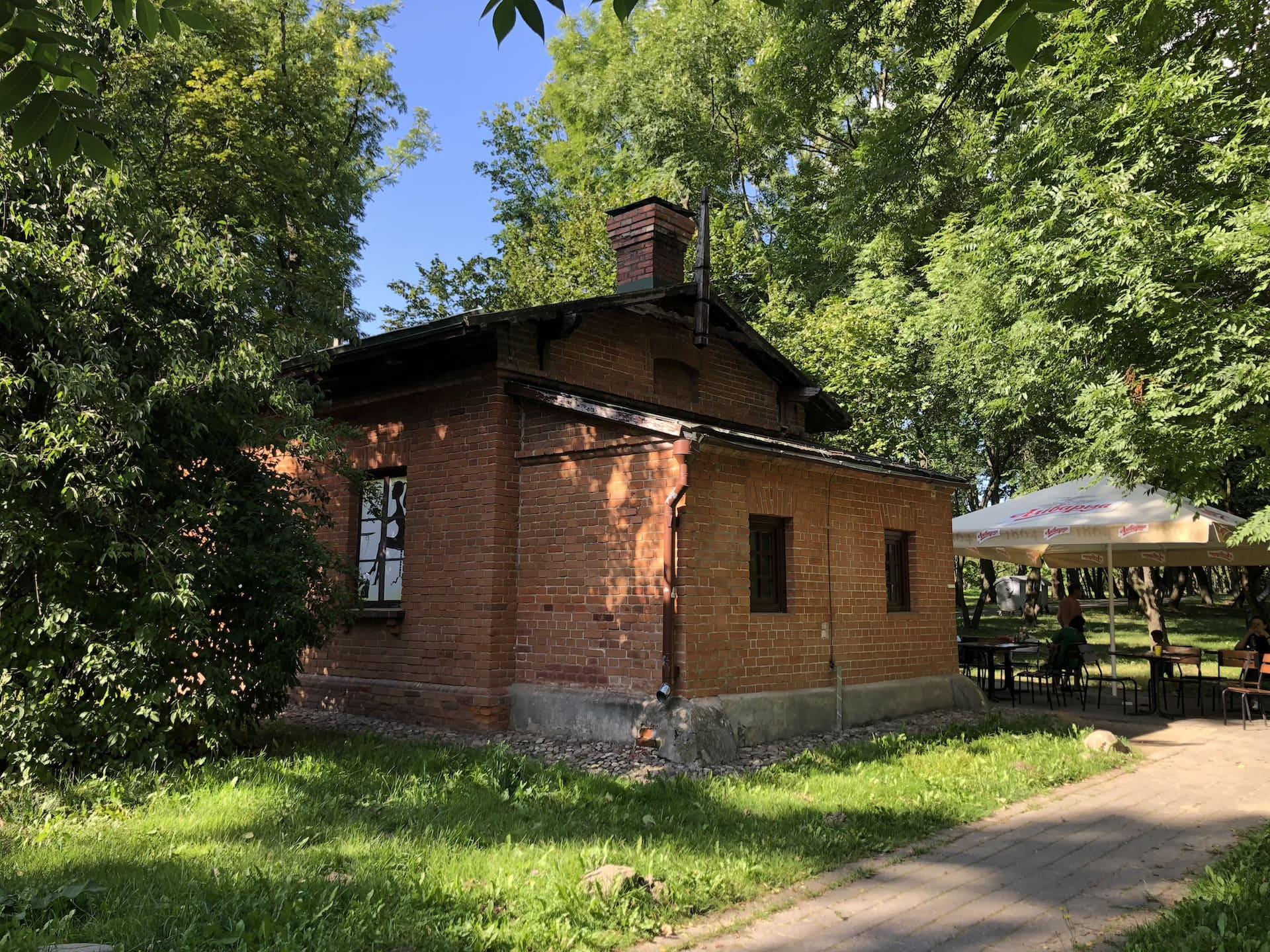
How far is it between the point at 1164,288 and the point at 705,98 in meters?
19.6

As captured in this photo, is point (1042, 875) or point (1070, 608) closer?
point (1042, 875)

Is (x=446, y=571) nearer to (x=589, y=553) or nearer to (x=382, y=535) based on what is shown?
(x=382, y=535)

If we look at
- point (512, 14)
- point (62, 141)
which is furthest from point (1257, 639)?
point (62, 141)

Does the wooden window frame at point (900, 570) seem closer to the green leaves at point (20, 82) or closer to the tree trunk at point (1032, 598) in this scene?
the green leaves at point (20, 82)

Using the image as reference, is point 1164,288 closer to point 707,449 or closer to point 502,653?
point 707,449

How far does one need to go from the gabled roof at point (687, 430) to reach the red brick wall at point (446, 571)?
0.58m

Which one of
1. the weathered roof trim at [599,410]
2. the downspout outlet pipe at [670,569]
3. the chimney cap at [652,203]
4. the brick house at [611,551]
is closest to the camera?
the downspout outlet pipe at [670,569]

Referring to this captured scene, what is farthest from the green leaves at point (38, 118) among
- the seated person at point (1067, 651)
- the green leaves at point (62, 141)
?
the seated person at point (1067, 651)

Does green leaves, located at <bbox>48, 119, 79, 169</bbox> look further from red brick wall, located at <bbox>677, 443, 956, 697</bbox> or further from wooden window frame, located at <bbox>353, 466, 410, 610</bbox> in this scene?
wooden window frame, located at <bbox>353, 466, 410, 610</bbox>

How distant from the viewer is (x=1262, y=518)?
A: 29.3 feet

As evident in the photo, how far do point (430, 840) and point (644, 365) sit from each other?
24.1 ft

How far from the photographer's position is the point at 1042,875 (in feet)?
16.6

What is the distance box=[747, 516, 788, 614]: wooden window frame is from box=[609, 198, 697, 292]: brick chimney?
4055mm

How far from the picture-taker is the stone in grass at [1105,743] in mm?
8594
